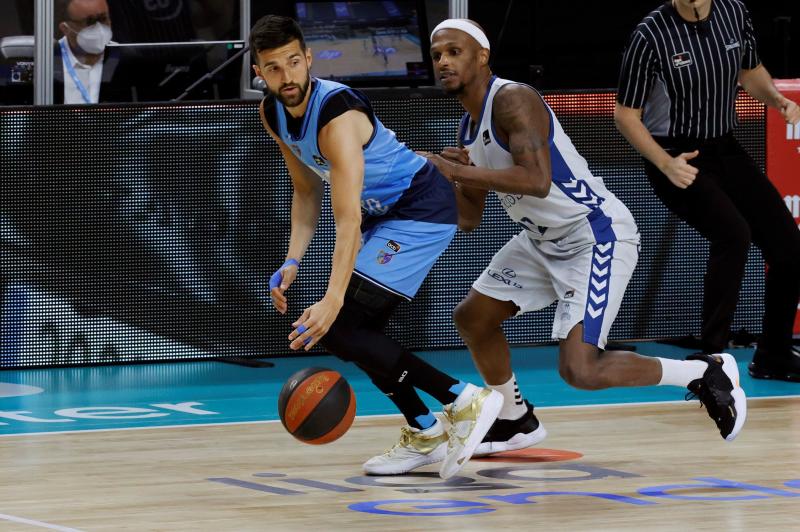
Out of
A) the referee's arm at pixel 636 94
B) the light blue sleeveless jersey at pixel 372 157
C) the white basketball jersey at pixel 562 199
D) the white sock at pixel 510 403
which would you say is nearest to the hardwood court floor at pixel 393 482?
the white sock at pixel 510 403

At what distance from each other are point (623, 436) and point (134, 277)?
300cm

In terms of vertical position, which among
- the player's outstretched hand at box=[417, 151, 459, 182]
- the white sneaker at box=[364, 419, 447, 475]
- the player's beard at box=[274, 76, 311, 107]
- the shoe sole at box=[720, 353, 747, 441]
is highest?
the player's beard at box=[274, 76, 311, 107]

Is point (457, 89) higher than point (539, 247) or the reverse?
higher

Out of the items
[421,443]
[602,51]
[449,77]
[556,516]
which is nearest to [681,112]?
[449,77]

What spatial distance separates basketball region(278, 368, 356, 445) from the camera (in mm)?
5020

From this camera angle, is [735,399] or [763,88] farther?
[763,88]

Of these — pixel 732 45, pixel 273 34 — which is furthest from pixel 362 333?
pixel 732 45

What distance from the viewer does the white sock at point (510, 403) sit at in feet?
19.2

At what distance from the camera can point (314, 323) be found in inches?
Result: 188

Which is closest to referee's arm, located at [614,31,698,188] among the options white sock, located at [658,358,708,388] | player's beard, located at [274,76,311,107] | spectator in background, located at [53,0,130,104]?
white sock, located at [658,358,708,388]

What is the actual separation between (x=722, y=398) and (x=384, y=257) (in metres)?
1.39

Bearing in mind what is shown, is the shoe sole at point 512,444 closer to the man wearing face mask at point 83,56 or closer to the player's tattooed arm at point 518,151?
the player's tattooed arm at point 518,151

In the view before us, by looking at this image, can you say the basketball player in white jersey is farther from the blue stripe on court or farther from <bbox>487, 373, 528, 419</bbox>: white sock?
the blue stripe on court

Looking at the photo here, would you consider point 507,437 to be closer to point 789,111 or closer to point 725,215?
point 725,215
